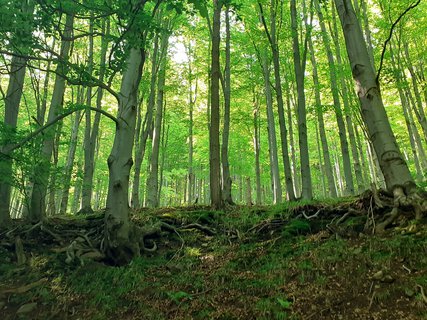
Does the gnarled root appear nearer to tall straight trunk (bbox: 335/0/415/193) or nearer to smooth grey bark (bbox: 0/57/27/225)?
tall straight trunk (bbox: 335/0/415/193)

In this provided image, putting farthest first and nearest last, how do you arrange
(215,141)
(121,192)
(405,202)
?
(215,141) < (121,192) < (405,202)

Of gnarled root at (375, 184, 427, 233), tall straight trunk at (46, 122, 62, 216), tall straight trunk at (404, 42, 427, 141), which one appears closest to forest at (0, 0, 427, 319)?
gnarled root at (375, 184, 427, 233)

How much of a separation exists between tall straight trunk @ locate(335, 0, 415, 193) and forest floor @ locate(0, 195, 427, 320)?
0.82 meters

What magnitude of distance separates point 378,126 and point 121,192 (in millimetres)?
4878

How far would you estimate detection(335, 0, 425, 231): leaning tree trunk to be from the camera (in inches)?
189

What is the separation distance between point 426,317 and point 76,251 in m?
5.63

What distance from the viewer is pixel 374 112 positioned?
207 inches

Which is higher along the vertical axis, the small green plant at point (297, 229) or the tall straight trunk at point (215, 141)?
the tall straight trunk at point (215, 141)

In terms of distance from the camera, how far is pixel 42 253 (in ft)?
Answer: 19.7

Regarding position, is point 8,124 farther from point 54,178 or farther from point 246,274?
point 246,274

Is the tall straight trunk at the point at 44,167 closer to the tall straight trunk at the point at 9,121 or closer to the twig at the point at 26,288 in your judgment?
the tall straight trunk at the point at 9,121

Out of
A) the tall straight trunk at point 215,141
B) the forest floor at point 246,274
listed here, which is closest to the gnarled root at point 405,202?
the forest floor at point 246,274

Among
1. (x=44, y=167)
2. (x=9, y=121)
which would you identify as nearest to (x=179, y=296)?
(x=44, y=167)

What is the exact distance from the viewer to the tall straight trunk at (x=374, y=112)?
Result: 4957 millimetres
